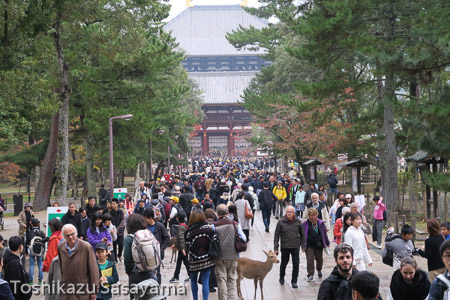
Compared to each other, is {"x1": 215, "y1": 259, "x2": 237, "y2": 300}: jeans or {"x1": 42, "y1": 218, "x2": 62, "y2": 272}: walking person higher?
{"x1": 42, "y1": 218, "x2": 62, "y2": 272}: walking person

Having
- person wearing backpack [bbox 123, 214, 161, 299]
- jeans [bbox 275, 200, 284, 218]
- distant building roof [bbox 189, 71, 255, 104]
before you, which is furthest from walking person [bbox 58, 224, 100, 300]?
distant building roof [bbox 189, 71, 255, 104]

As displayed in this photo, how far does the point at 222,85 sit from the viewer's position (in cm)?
8919

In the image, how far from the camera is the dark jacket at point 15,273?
6629mm

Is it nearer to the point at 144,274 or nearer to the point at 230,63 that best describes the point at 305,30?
the point at 144,274

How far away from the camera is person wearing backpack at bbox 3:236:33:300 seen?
6.62 meters

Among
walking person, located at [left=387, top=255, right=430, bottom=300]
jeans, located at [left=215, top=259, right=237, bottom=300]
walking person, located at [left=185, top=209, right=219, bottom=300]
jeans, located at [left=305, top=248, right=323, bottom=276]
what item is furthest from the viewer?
jeans, located at [left=305, top=248, right=323, bottom=276]

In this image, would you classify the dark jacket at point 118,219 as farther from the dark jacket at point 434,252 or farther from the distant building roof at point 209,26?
the distant building roof at point 209,26

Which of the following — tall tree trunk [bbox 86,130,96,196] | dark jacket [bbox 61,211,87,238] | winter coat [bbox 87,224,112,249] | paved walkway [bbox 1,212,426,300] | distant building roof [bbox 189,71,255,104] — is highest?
distant building roof [bbox 189,71,255,104]

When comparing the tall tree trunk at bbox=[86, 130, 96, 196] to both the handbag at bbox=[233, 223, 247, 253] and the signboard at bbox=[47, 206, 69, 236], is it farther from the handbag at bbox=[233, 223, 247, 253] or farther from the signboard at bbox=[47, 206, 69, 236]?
the handbag at bbox=[233, 223, 247, 253]

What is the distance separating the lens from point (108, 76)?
24.8 metres

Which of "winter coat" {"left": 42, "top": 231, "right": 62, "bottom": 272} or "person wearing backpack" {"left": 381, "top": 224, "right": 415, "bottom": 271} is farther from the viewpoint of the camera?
"winter coat" {"left": 42, "top": 231, "right": 62, "bottom": 272}

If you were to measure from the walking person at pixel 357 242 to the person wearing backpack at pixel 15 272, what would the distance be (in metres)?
4.73

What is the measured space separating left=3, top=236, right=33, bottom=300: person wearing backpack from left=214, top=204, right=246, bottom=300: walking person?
2767 millimetres

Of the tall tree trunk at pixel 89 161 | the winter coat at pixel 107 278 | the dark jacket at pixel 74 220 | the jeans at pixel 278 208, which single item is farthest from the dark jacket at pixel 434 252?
the tall tree trunk at pixel 89 161
